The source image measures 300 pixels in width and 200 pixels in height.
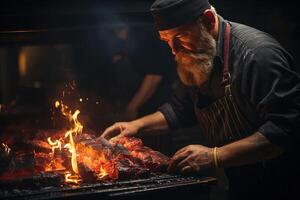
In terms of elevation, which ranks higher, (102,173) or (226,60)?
(226,60)

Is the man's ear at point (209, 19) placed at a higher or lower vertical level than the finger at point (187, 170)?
higher

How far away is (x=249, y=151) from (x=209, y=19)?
148 centimetres

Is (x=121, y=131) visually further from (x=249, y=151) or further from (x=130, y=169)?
(x=249, y=151)

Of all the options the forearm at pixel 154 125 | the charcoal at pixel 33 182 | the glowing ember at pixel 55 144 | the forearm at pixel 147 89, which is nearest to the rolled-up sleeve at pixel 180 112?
the forearm at pixel 154 125

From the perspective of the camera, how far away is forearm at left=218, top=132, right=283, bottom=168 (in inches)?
168

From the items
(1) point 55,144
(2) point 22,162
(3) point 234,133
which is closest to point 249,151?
(3) point 234,133

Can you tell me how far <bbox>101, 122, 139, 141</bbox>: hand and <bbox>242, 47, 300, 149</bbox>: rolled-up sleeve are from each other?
1952 mm

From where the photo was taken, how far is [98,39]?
35.0 feet

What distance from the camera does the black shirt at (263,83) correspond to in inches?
166

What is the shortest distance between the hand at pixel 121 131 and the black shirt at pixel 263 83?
54.7 inches

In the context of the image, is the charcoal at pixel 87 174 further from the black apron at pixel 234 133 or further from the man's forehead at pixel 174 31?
the man's forehead at pixel 174 31

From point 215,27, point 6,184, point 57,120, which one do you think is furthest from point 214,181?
point 57,120

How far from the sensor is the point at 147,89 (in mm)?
9562

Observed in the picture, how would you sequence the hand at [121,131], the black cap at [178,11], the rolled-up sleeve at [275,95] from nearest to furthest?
1. the rolled-up sleeve at [275,95]
2. the black cap at [178,11]
3. the hand at [121,131]
